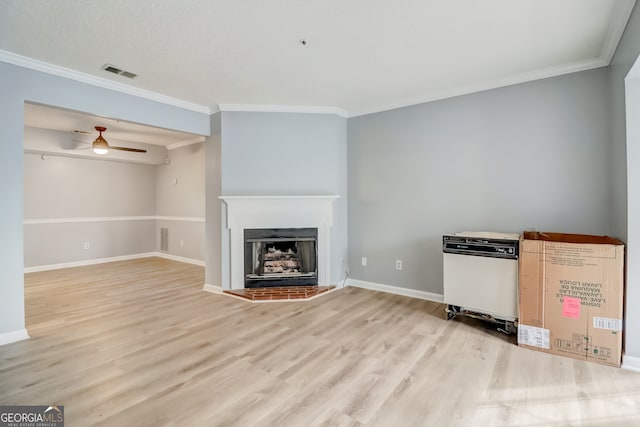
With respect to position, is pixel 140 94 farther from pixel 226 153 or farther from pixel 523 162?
pixel 523 162

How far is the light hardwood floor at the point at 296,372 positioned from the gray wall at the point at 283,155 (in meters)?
1.57

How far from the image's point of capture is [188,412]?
1.63 metres

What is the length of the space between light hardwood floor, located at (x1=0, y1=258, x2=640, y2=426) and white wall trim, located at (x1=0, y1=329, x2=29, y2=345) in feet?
0.21

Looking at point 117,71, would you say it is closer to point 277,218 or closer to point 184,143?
point 277,218

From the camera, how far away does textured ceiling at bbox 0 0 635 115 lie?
6.50 feet

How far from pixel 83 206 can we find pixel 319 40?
5917mm

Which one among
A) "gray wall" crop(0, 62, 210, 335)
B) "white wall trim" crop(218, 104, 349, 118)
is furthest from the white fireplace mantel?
"gray wall" crop(0, 62, 210, 335)

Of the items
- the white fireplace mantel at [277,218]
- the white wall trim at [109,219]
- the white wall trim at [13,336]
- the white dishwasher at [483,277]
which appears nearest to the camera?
the white wall trim at [13,336]

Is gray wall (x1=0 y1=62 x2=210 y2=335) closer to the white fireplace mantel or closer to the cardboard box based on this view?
the white fireplace mantel

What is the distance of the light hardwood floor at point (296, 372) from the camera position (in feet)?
5.35

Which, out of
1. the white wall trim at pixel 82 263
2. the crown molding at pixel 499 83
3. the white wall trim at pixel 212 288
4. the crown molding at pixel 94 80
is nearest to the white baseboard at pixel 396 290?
the white wall trim at pixel 212 288

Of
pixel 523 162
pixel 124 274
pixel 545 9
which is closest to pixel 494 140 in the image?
pixel 523 162

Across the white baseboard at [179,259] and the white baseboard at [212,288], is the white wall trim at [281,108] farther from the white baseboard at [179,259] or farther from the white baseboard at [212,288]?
the white baseboard at [179,259]

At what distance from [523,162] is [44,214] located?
7.43m
